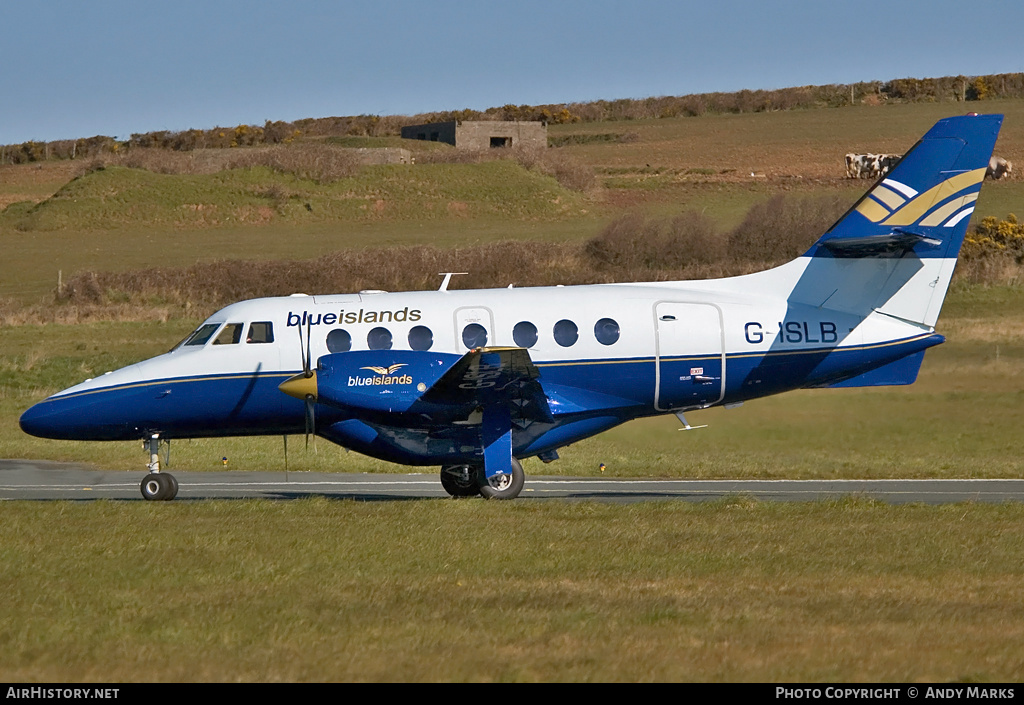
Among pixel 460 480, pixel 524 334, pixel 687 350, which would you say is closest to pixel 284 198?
pixel 460 480

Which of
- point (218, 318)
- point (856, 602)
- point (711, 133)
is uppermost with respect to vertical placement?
point (711, 133)

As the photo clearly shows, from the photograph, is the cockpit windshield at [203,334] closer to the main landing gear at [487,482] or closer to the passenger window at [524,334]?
the main landing gear at [487,482]

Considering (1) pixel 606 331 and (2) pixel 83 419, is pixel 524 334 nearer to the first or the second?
(1) pixel 606 331

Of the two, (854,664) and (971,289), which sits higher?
(971,289)

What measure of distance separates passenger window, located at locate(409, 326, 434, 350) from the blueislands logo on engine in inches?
38.9

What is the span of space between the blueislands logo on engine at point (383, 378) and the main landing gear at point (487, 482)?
1.99 m

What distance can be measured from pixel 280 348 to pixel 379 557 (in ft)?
21.5

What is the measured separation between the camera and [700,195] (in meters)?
67.0

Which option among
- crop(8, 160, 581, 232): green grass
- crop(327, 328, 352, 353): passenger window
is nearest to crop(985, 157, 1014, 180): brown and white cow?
crop(8, 160, 581, 232): green grass

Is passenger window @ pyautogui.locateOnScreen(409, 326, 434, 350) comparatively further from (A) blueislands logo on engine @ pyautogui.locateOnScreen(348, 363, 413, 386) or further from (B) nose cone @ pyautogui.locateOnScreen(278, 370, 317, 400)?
(B) nose cone @ pyautogui.locateOnScreen(278, 370, 317, 400)

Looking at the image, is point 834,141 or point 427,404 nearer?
point 427,404
